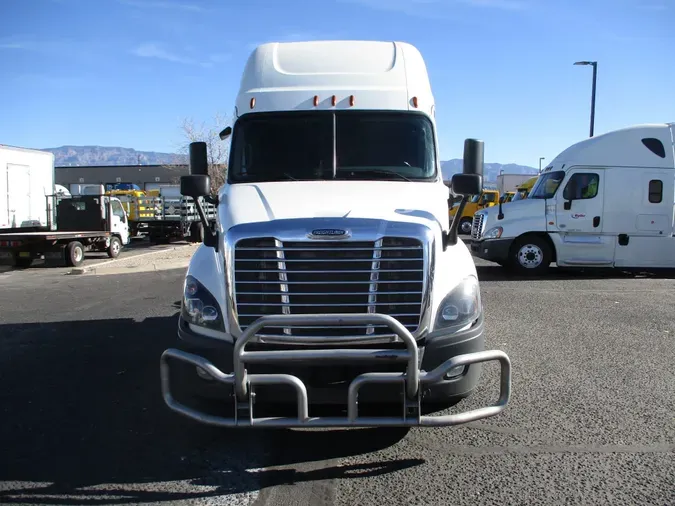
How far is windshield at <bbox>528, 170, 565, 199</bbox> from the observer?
13.7 meters

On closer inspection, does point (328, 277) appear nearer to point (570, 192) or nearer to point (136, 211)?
point (570, 192)

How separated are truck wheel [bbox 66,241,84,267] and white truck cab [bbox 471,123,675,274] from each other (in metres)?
12.8

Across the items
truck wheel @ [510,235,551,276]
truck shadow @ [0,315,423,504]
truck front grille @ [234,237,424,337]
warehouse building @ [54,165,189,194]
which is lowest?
truck shadow @ [0,315,423,504]

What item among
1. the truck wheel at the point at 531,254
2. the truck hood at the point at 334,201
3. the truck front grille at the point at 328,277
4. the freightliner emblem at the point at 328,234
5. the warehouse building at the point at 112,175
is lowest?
the truck wheel at the point at 531,254

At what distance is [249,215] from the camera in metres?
4.33

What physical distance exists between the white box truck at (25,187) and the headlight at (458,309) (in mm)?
17549

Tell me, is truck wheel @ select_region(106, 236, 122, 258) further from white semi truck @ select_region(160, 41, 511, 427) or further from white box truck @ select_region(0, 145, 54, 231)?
white semi truck @ select_region(160, 41, 511, 427)

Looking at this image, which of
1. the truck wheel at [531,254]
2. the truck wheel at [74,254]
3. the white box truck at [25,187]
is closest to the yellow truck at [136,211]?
the white box truck at [25,187]

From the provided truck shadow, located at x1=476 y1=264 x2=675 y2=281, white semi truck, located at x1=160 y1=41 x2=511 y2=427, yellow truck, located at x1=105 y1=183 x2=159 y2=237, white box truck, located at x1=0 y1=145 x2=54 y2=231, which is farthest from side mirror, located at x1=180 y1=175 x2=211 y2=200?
yellow truck, located at x1=105 y1=183 x2=159 y2=237

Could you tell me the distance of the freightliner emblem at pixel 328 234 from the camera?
3.96 meters

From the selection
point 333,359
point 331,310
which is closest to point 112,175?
point 331,310

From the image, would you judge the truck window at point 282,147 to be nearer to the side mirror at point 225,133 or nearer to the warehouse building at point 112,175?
the side mirror at point 225,133

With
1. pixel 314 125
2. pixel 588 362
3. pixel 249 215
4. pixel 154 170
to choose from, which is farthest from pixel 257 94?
pixel 154 170

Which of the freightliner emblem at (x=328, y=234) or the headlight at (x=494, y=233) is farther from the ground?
the freightliner emblem at (x=328, y=234)
